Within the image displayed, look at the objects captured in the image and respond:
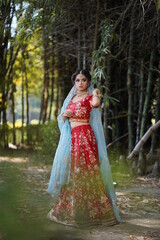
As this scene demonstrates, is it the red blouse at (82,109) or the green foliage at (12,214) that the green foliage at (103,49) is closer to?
the red blouse at (82,109)

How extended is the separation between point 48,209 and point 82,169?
2.59ft

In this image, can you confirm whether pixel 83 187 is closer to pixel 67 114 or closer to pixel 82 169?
pixel 82 169

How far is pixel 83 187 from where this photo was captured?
9.91 feet

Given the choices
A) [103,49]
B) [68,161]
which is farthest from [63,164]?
[103,49]

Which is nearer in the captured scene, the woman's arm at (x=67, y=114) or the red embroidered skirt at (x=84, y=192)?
the red embroidered skirt at (x=84, y=192)

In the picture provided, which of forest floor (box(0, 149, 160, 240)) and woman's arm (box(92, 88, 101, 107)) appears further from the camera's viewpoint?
woman's arm (box(92, 88, 101, 107))

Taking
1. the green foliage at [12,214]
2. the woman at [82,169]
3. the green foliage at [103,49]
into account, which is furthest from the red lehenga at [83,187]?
the green foliage at [12,214]

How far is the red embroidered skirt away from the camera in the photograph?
2951 millimetres

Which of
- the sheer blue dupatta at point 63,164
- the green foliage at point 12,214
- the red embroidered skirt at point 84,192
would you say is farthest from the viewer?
the sheer blue dupatta at point 63,164

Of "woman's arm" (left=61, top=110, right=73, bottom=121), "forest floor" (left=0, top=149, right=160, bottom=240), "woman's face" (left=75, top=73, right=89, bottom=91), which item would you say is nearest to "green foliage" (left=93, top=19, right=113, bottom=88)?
"forest floor" (left=0, top=149, right=160, bottom=240)

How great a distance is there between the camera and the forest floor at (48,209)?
676 mm

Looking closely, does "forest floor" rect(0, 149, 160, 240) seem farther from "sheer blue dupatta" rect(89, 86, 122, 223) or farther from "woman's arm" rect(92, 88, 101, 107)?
"woman's arm" rect(92, 88, 101, 107)

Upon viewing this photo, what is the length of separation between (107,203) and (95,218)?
0.53 feet

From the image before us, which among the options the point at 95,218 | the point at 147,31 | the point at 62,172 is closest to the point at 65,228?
the point at 95,218
